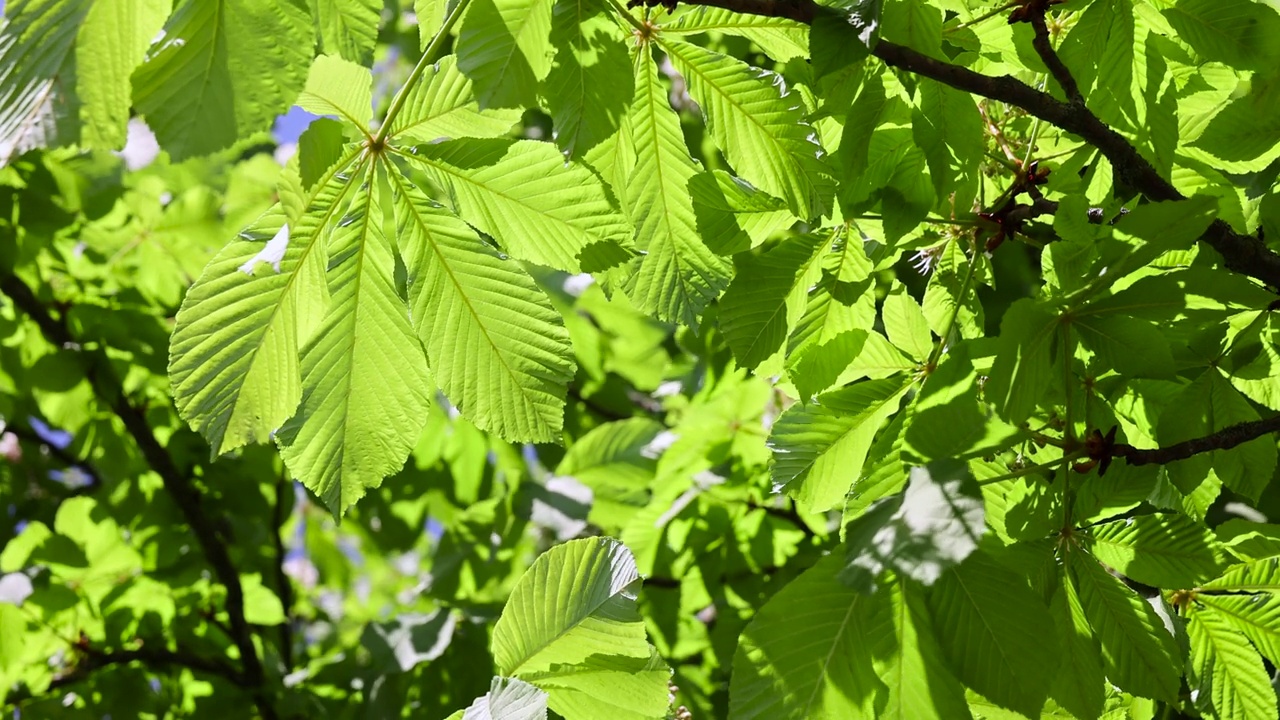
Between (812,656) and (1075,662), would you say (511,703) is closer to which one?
(812,656)

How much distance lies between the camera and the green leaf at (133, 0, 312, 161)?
603mm

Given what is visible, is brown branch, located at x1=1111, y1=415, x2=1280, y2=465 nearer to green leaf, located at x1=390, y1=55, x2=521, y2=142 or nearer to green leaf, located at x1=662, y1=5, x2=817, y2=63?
green leaf, located at x1=662, y1=5, x2=817, y2=63

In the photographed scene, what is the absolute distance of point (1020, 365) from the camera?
68cm

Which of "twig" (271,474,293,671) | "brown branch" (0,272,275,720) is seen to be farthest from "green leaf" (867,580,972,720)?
"twig" (271,474,293,671)

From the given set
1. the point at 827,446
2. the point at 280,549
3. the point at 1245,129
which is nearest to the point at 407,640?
the point at 280,549

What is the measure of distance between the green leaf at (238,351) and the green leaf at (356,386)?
3 cm

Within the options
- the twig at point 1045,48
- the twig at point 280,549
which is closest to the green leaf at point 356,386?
the twig at point 1045,48

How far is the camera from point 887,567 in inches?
22.6

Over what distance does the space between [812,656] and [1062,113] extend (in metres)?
0.46

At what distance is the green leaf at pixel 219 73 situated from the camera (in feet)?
1.98

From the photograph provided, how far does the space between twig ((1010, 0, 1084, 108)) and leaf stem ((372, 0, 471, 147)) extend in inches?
17.3

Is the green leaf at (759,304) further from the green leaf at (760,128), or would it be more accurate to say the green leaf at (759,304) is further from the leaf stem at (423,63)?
the leaf stem at (423,63)

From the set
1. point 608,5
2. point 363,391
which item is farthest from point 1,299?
point 608,5

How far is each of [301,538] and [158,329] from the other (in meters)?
1.44
